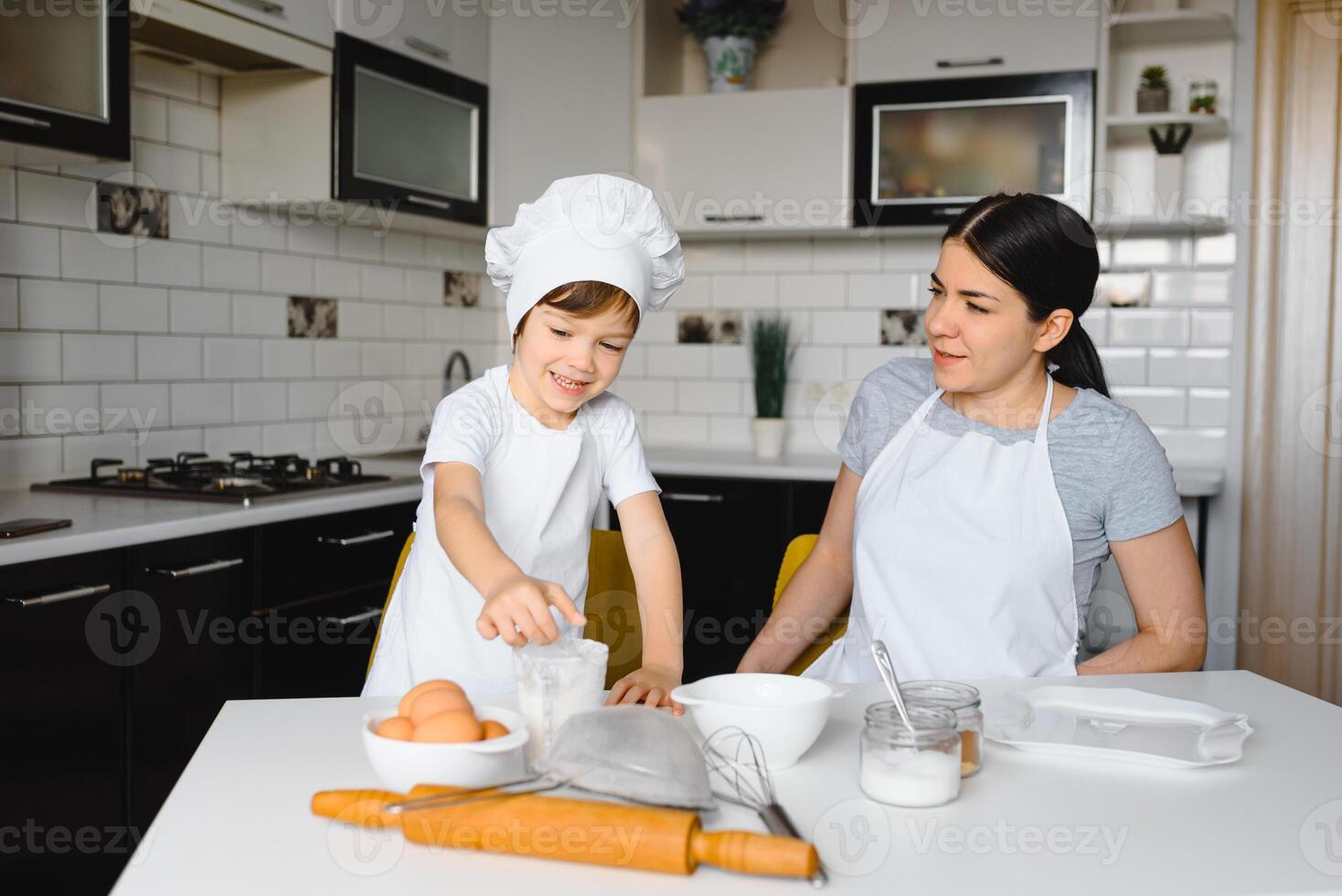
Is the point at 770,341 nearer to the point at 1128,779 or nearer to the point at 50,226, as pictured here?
the point at 50,226

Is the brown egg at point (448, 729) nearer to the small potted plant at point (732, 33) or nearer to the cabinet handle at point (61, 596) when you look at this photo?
the cabinet handle at point (61, 596)

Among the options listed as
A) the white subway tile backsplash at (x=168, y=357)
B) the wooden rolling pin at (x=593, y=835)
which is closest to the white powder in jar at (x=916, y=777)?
the wooden rolling pin at (x=593, y=835)

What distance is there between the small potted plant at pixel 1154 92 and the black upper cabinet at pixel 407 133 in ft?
6.09

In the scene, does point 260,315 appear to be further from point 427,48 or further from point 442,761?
point 442,761

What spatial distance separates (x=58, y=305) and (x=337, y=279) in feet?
3.03

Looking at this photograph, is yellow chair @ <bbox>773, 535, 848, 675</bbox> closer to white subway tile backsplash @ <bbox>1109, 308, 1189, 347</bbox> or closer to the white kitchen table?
the white kitchen table

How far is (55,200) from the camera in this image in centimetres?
258

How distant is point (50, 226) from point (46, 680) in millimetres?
1076

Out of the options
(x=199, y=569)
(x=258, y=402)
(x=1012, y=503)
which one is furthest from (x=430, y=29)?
(x=1012, y=503)

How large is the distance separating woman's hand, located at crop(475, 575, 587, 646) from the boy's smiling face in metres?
0.44

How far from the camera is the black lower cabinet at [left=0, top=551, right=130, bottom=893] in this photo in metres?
1.93

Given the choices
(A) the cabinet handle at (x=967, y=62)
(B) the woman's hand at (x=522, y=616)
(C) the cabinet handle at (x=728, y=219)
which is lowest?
(B) the woman's hand at (x=522, y=616)

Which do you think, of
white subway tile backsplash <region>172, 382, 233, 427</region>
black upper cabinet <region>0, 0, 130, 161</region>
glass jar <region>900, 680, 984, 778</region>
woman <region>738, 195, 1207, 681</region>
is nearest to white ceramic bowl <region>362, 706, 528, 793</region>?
glass jar <region>900, 680, 984, 778</region>

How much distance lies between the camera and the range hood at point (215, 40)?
8.01 feet
